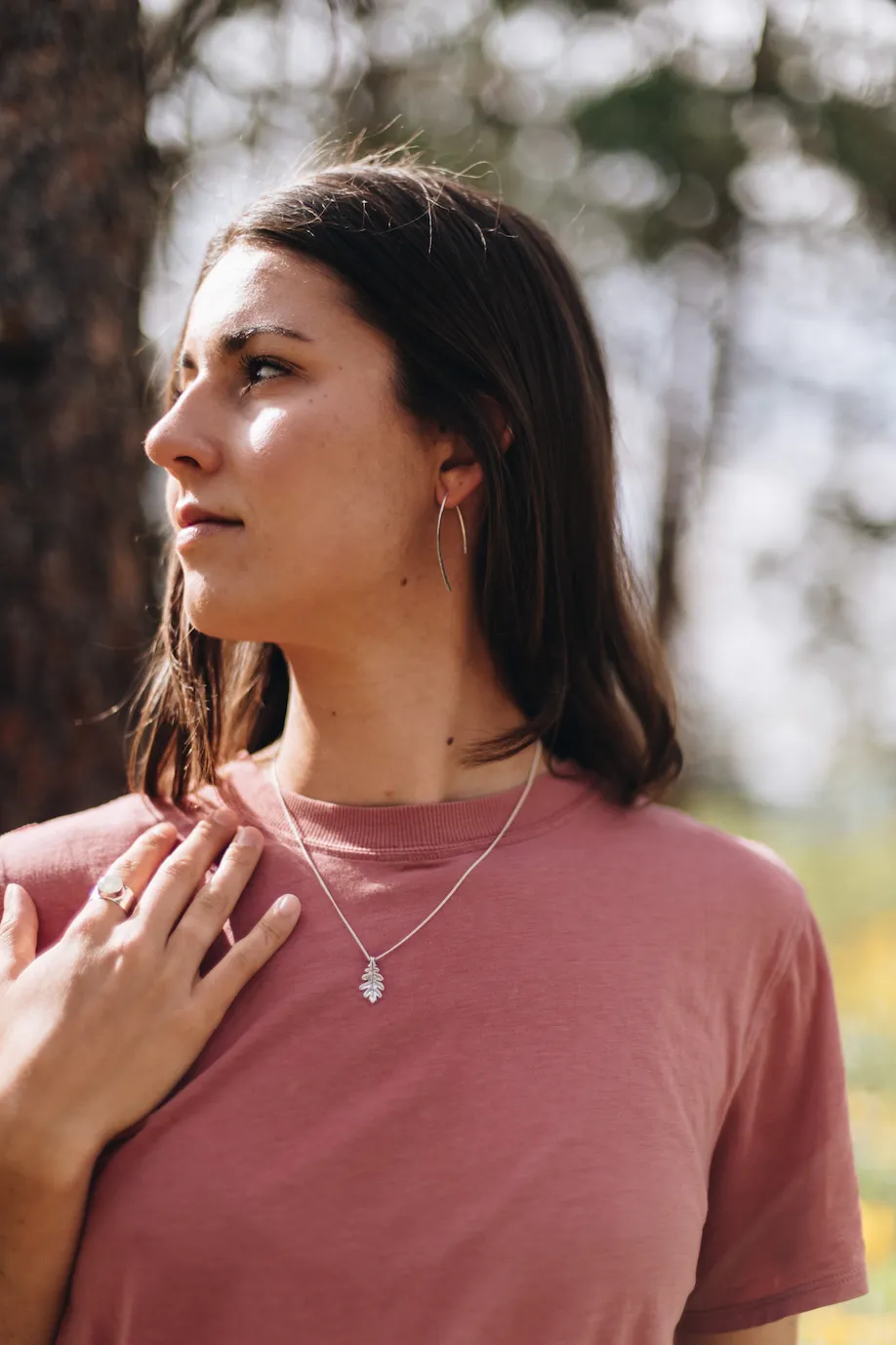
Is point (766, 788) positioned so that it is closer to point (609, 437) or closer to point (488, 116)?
point (488, 116)

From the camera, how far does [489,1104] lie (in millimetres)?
1501

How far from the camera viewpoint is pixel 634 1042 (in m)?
1.61

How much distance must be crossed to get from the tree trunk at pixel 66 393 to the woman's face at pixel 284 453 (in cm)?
72

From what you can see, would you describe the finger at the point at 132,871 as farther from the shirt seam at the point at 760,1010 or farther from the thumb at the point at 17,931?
the shirt seam at the point at 760,1010

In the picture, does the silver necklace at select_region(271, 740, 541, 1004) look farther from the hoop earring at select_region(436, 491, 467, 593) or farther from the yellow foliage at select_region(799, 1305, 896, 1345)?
the yellow foliage at select_region(799, 1305, 896, 1345)

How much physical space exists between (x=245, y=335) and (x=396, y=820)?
26.0 inches

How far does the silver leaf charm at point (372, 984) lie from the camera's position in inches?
60.3

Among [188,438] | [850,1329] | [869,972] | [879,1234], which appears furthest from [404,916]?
[869,972]

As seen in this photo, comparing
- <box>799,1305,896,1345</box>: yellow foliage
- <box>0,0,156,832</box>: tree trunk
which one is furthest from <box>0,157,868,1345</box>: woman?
<box>799,1305,896,1345</box>: yellow foliage

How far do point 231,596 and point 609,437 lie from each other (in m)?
0.71

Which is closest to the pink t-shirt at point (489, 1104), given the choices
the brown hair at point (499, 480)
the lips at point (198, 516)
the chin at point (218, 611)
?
Result: the brown hair at point (499, 480)

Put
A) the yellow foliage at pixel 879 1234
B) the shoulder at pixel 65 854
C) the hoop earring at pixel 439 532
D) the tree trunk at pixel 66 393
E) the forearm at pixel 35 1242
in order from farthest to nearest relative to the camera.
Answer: the yellow foliage at pixel 879 1234, the tree trunk at pixel 66 393, the hoop earring at pixel 439 532, the shoulder at pixel 65 854, the forearm at pixel 35 1242

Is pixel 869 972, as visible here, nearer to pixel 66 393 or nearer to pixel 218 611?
pixel 66 393

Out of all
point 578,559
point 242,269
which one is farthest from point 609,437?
point 242,269
